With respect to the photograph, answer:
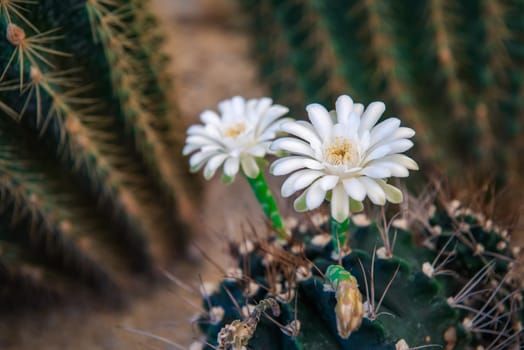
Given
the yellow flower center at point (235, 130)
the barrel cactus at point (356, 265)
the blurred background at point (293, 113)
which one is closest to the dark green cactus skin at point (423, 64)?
the blurred background at point (293, 113)

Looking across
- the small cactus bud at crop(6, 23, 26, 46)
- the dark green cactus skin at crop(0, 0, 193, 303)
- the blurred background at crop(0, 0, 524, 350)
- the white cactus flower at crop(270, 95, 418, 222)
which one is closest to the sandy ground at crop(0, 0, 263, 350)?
the blurred background at crop(0, 0, 524, 350)

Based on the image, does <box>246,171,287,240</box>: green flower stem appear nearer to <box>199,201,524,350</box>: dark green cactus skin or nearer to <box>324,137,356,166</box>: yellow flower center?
<box>199,201,524,350</box>: dark green cactus skin

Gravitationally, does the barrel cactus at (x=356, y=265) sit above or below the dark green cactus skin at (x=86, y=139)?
below

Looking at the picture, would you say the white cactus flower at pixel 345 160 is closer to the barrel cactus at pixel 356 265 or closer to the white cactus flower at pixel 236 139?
the barrel cactus at pixel 356 265

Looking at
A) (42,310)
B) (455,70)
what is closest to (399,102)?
(455,70)

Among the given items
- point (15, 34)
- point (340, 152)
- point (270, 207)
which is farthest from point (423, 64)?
point (15, 34)

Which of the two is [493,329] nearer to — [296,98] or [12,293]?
[296,98]
